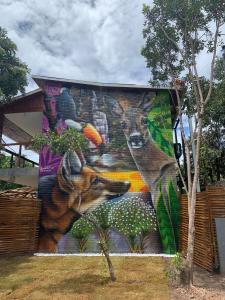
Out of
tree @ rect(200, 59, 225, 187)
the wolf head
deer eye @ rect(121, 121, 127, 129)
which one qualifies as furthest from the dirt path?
tree @ rect(200, 59, 225, 187)

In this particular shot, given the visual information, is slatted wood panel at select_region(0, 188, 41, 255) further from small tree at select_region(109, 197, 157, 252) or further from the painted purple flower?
small tree at select_region(109, 197, 157, 252)

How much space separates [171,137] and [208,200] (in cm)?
477

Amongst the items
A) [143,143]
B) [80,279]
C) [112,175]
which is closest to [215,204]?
[80,279]

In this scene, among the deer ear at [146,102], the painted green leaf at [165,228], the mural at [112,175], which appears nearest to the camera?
the painted green leaf at [165,228]

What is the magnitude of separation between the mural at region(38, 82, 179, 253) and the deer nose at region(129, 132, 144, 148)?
1.7 inches

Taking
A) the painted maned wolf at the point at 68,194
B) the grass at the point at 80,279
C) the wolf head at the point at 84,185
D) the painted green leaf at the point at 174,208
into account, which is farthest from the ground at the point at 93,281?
the wolf head at the point at 84,185

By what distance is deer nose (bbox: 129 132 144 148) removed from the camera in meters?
13.4

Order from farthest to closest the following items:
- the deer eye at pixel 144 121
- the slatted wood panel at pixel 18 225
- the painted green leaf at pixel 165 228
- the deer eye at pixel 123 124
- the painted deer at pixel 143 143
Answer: the deer eye at pixel 144 121 → the deer eye at pixel 123 124 → the painted deer at pixel 143 143 → the painted green leaf at pixel 165 228 → the slatted wood panel at pixel 18 225

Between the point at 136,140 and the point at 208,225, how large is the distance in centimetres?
530

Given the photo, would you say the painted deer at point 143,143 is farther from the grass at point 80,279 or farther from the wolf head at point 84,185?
the grass at point 80,279

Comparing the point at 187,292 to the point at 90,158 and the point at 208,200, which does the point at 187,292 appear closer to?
the point at 208,200

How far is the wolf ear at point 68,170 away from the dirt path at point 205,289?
6143 millimetres

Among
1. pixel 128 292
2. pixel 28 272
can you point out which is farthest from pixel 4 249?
pixel 128 292

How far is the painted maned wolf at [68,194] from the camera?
40.6 ft
